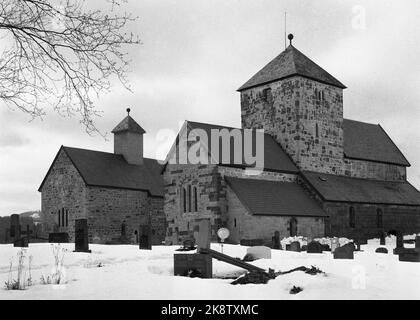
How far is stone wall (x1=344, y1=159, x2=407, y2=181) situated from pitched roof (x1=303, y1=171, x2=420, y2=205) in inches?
26.1

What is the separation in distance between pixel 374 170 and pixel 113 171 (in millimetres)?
20891

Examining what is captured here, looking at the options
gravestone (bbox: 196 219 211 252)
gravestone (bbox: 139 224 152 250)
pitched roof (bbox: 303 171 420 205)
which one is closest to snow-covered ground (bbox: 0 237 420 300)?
gravestone (bbox: 196 219 211 252)

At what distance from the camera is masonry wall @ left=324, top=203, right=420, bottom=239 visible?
124 ft

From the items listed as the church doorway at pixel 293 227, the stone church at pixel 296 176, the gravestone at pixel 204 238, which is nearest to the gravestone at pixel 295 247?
the stone church at pixel 296 176

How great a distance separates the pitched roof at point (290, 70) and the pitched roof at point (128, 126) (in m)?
10.6

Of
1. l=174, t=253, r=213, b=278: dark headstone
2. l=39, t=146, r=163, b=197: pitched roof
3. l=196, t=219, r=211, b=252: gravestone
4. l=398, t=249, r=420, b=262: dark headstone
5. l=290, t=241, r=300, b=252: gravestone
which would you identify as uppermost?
l=39, t=146, r=163, b=197: pitched roof

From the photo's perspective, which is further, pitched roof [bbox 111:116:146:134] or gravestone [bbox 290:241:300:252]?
pitched roof [bbox 111:116:146:134]

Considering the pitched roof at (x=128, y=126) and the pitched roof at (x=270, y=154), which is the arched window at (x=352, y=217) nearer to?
the pitched roof at (x=270, y=154)

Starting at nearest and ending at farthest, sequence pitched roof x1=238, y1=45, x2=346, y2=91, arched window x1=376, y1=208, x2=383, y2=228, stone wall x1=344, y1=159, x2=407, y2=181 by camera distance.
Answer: pitched roof x1=238, y1=45, x2=346, y2=91 < arched window x1=376, y1=208, x2=383, y2=228 < stone wall x1=344, y1=159, x2=407, y2=181

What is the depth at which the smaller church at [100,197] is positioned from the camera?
39906 millimetres

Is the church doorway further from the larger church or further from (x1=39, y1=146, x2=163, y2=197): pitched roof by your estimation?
(x1=39, y1=146, x2=163, y2=197): pitched roof

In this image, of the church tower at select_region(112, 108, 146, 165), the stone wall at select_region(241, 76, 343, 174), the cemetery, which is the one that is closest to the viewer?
the cemetery

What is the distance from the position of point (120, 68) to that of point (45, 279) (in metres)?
5.40
